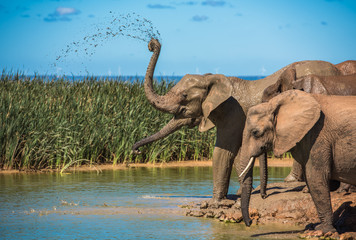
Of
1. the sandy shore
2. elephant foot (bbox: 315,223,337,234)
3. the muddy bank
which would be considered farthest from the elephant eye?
the sandy shore

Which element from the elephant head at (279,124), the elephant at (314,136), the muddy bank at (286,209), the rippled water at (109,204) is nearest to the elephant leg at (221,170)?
the muddy bank at (286,209)

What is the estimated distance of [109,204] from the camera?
1152 cm

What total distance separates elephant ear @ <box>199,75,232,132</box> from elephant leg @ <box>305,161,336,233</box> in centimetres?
277

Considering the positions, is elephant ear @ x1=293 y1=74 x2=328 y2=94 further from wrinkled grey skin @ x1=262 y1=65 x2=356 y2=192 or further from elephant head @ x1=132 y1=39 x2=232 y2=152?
elephant head @ x1=132 y1=39 x2=232 y2=152

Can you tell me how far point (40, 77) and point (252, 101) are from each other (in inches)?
456

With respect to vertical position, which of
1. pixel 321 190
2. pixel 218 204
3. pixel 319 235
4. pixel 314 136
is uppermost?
pixel 314 136

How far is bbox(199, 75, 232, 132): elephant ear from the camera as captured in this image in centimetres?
1083

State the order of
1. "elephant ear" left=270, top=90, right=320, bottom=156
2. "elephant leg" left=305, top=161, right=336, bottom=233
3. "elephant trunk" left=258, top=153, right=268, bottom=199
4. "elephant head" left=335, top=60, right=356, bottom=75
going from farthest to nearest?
"elephant head" left=335, top=60, right=356, bottom=75 → "elephant trunk" left=258, top=153, right=268, bottom=199 → "elephant leg" left=305, top=161, right=336, bottom=233 → "elephant ear" left=270, top=90, right=320, bottom=156

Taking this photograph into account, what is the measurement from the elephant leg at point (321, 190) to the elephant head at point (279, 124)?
420 mm

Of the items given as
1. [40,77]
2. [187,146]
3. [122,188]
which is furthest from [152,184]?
[40,77]

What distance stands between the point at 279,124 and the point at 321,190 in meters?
0.95

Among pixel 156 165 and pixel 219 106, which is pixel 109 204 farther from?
pixel 156 165

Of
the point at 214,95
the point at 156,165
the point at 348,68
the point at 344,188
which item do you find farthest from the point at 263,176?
the point at 156,165

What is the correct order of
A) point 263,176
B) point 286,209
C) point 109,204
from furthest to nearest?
point 109,204 < point 263,176 < point 286,209
